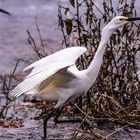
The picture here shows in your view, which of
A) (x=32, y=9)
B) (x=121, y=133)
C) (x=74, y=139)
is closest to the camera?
(x=74, y=139)

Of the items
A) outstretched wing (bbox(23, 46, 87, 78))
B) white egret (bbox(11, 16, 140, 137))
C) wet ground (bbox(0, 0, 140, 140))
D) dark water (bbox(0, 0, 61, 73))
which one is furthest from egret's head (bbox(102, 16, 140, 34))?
dark water (bbox(0, 0, 61, 73))

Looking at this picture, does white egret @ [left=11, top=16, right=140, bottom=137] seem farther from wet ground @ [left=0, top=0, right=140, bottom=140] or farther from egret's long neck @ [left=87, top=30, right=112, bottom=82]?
wet ground @ [left=0, top=0, right=140, bottom=140]

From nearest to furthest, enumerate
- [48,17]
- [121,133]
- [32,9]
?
[121,133]
[48,17]
[32,9]

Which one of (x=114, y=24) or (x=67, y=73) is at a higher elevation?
(x=114, y=24)

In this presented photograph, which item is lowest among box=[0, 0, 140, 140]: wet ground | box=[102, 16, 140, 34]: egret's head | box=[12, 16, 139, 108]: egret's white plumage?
box=[0, 0, 140, 140]: wet ground

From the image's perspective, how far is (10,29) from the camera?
589 inches

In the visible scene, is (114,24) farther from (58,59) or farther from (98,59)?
(58,59)

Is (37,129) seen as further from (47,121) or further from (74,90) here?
(74,90)

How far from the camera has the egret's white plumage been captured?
6.87m

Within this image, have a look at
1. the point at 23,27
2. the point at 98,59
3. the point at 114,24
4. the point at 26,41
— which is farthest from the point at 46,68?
the point at 23,27

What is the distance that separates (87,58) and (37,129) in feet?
3.07

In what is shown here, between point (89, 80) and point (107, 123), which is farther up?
point (89, 80)

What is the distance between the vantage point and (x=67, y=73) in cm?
705

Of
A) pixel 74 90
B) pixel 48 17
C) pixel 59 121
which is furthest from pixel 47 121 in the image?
pixel 48 17
